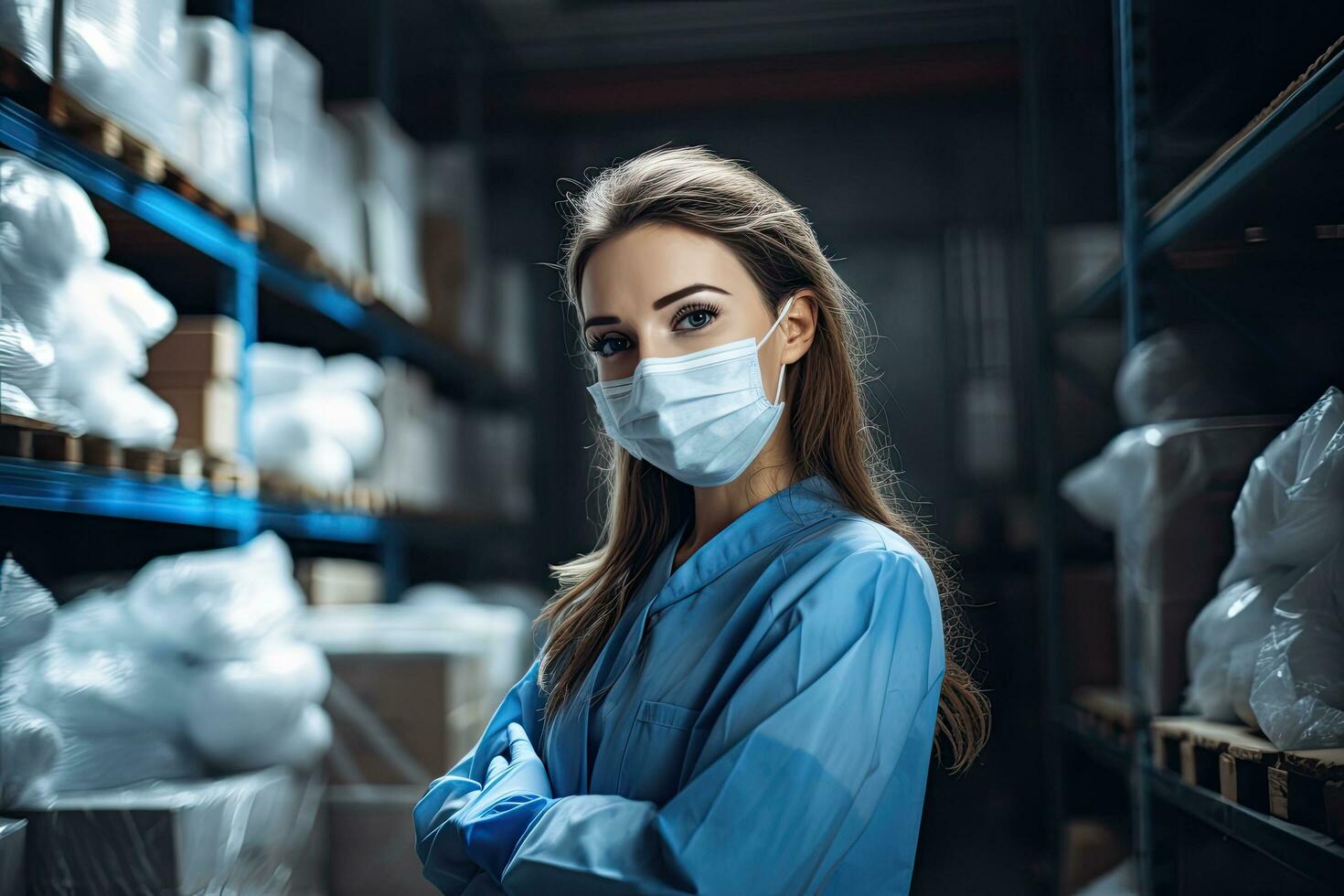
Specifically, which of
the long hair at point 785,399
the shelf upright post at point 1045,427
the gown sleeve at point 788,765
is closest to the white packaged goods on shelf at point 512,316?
the shelf upright post at point 1045,427

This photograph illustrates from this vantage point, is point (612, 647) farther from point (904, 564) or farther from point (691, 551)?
point (904, 564)

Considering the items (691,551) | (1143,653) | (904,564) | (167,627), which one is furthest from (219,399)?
(1143,653)

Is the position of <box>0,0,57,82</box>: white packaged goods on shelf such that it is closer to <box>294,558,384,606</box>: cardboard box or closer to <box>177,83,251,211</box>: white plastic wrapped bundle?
<box>177,83,251,211</box>: white plastic wrapped bundle

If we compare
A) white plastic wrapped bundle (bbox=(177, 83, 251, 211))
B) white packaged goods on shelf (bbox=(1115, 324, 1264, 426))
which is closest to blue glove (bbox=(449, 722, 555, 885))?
white plastic wrapped bundle (bbox=(177, 83, 251, 211))

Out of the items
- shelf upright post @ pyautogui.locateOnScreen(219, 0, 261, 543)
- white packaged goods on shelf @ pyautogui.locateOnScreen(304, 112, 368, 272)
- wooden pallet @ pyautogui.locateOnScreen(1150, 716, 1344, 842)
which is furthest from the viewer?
white packaged goods on shelf @ pyautogui.locateOnScreen(304, 112, 368, 272)

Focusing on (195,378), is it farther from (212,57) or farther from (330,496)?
(212,57)

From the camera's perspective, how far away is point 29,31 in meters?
2.35

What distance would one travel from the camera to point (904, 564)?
4.92 feet

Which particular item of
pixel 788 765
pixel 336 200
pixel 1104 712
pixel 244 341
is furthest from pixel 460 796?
pixel 336 200

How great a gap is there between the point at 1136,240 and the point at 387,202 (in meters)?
3.31

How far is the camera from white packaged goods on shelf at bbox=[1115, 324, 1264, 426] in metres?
3.20

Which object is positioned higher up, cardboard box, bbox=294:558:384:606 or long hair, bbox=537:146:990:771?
long hair, bbox=537:146:990:771

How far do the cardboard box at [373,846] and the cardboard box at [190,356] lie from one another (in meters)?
1.60

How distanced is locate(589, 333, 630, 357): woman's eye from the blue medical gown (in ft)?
1.24
